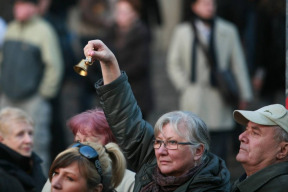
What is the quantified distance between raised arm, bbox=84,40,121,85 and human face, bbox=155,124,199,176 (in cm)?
54

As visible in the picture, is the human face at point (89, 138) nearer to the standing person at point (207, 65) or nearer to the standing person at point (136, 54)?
the standing person at point (207, 65)

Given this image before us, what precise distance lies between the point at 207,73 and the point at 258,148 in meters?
4.42

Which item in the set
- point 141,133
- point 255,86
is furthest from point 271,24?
point 141,133

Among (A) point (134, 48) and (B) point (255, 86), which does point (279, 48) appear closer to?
(B) point (255, 86)

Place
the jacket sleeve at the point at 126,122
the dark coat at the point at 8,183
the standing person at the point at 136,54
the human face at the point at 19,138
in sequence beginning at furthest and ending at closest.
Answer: the standing person at the point at 136,54, the human face at the point at 19,138, the dark coat at the point at 8,183, the jacket sleeve at the point at 126,122

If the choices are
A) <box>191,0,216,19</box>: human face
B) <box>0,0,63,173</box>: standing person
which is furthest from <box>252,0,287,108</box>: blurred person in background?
<box>0,0,63,173</box>: standing person

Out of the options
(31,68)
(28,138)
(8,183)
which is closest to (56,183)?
(8,183)

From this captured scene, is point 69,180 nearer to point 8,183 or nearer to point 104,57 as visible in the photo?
point 8,183

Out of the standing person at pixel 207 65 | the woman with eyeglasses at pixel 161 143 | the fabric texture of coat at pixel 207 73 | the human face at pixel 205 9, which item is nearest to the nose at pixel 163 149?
the woman with eyeglasses at pixel 161 143

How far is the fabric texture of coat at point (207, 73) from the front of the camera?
9.62m

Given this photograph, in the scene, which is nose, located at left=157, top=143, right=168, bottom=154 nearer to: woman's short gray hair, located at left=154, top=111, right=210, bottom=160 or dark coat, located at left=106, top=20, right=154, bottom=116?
woman's short gray hair, located at left=154, top=111, right=210, bottom=160

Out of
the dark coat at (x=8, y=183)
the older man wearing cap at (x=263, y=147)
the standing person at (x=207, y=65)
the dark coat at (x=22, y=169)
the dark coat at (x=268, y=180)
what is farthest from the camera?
the standing person at (x=207, y=65)

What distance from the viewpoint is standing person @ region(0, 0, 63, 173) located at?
33.2 ft

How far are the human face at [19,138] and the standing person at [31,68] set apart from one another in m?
3.22
